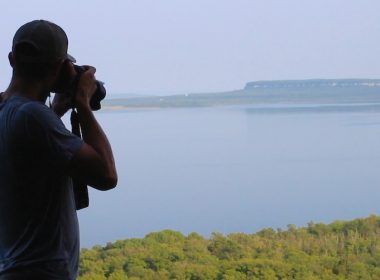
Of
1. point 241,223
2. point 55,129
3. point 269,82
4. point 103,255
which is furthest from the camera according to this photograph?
point 269,82

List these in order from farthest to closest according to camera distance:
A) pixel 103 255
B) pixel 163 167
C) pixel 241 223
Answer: pixel 163 167 < pixel 241 223 < pixel 103 255

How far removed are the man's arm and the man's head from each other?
58 millimetres

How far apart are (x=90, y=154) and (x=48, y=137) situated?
6 cm

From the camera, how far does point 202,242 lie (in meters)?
2.89

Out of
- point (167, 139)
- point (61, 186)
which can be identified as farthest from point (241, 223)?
point (61, 186)

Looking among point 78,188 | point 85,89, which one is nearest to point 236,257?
point 78,188

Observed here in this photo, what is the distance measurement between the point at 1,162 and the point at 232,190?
3107 mm

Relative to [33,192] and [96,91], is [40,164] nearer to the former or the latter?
[33,192]

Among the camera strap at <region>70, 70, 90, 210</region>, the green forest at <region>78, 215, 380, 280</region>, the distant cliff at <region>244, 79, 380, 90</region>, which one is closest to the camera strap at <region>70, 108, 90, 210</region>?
the camera strap at <region>70, 70, 90, 210</region>

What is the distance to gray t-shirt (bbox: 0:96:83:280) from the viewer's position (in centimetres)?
97

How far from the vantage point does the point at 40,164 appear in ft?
3.23

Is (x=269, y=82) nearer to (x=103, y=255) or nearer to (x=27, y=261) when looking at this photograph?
(x=103, y=255)

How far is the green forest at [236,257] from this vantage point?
2.62 metres

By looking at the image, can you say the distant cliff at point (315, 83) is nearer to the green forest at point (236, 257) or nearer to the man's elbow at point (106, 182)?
the green forest at point (236, 257)
